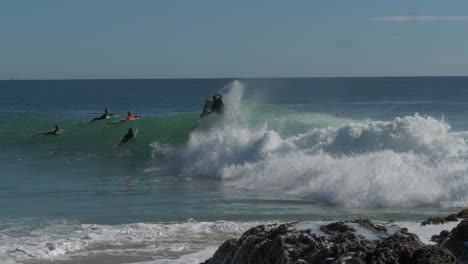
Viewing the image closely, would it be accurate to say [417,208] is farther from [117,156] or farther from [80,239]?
[117,156]

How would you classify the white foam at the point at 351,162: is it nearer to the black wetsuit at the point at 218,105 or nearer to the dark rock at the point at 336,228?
the black wetsuit at the point at 218,105

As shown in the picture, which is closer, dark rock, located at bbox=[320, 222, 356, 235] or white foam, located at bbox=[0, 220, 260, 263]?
dark rock, located at bbox=[320, 222, 356, 235]

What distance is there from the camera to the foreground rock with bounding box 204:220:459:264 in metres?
5.57

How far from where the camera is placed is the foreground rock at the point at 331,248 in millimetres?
5570

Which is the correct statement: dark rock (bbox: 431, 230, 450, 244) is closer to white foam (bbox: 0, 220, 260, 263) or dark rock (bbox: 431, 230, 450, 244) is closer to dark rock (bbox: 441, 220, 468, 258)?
dark rock (bbox: 441, 220, 468, 258)

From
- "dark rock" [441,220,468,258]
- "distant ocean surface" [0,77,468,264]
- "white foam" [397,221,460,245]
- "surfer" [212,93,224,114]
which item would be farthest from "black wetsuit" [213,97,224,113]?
"dark rock" [441,220,468,258]

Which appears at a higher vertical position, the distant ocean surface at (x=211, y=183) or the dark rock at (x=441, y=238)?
the distant ocean surface at (x=211, y=183)

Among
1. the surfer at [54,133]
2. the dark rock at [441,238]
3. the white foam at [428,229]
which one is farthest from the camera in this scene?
the surfer at [54,133]

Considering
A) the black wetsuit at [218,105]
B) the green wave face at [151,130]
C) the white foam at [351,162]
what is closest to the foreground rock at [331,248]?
the white foam at [351,162]

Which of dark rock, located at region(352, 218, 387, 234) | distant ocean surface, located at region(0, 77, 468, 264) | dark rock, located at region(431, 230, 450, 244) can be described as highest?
distant ocean surface, located at region(0, 77, 468, 264)

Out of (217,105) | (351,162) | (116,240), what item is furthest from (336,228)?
(217,105)

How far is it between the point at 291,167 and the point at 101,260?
11.2 metres

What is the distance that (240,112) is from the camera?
30516 mm

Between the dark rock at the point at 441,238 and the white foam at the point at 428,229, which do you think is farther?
the white foam at the point at 428,229
